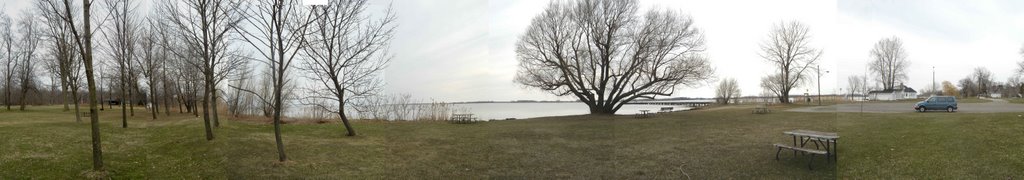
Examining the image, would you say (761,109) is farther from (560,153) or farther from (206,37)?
(206,37)

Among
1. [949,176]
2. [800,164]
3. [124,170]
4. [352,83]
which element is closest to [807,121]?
[800,164]

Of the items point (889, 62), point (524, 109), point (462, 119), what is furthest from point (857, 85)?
point (524, 109)

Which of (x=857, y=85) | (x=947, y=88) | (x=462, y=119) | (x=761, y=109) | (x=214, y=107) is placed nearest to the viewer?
(x=857, y=85)

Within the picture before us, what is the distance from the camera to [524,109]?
41.9 ft

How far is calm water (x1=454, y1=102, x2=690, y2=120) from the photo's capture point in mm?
8703

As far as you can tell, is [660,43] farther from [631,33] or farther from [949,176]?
[949,176]

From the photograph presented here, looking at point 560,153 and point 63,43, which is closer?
point 560,153

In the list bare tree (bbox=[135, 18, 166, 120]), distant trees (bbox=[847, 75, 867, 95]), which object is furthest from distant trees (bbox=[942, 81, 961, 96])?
bare tree (bbox=[135, 18, 166, 120])

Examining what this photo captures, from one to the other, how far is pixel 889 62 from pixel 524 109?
314 inches

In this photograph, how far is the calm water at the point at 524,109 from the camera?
870 cm

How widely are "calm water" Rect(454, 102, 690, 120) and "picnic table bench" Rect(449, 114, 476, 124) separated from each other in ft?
0.58

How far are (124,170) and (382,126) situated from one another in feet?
13.9

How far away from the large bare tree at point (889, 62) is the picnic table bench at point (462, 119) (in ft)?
21.1

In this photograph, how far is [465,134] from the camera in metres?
7.87
